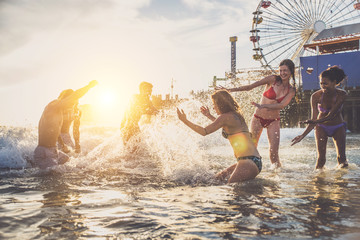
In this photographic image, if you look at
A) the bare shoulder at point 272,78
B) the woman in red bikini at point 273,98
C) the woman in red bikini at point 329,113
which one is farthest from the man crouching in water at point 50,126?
the woman in red bikini at point 329,113

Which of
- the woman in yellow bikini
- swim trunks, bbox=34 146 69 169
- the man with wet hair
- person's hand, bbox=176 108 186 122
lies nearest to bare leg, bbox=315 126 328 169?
the woman in yellow bikini

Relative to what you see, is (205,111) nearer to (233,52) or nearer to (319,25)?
(319,25)

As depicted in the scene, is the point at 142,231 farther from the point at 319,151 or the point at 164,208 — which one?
the point at 319,151

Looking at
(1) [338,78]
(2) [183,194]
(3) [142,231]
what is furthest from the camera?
(1) [338,78]

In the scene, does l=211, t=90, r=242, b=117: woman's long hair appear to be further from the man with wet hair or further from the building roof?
the building roof

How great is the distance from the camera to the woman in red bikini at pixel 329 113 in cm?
524

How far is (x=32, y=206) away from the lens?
3.24m

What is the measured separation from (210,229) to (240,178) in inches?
73.9

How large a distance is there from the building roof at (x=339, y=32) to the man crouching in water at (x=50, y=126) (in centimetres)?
3728

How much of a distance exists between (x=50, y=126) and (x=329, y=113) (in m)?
5.04

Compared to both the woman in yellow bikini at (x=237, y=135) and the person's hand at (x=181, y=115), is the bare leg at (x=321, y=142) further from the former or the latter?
the person's hand at (x=181, y=115)

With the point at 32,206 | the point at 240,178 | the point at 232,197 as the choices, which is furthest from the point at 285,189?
the point at 32,206

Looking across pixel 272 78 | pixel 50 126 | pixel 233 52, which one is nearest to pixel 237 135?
pixel 272 78

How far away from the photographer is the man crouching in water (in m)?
5.54
